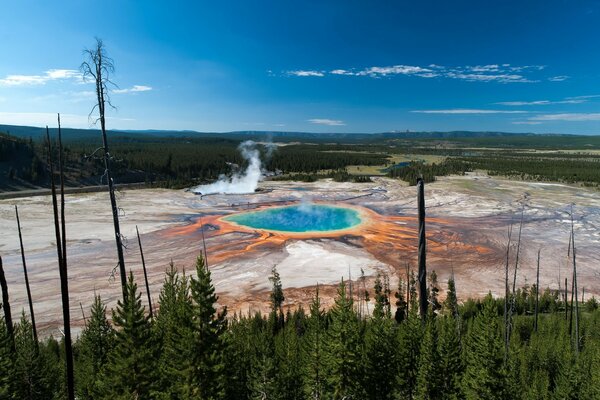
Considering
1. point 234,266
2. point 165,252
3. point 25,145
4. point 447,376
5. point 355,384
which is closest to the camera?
point 355,384

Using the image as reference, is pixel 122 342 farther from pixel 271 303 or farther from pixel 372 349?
pixel 271 303

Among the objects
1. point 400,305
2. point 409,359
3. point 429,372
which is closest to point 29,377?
point 429,372

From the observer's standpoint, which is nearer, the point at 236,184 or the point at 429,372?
the point at 429,372

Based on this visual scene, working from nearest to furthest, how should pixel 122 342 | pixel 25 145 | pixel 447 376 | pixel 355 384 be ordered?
pixel 122 342 < pixel 355 384 < pixel 447 376 < pixel 25 145

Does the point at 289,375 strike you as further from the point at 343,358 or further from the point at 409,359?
the point at 409,359

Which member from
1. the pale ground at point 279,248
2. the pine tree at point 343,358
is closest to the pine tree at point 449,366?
the pine tree at point 343,358

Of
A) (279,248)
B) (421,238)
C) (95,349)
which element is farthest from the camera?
(279,248)

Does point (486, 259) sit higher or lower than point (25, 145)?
lower

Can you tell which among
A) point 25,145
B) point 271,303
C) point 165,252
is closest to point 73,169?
point 25,145
